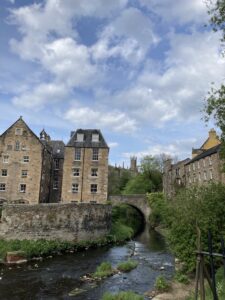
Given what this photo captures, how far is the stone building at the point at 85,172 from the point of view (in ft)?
146

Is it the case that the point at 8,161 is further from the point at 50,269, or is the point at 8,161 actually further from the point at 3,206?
the point at 50,269

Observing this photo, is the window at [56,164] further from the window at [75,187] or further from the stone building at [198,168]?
the stone building at [198,168]

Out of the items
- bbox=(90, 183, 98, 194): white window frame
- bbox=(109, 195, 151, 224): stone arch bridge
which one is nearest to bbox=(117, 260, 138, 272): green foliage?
bbox=(90, 183, 98, 194): white window frame

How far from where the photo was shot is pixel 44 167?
45062 mm

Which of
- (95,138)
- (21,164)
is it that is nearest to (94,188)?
(95,138)

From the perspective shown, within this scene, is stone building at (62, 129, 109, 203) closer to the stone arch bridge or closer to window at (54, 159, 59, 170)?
window at (54, 159, 59, 170)

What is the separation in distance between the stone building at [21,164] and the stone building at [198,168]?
20719 millimetres

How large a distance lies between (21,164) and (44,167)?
10.8ft

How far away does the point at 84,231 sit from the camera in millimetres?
32250

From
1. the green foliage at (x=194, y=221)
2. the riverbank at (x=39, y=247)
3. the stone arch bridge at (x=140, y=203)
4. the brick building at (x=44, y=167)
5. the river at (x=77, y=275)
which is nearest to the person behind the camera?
the green foliage at (x=194, y=221)

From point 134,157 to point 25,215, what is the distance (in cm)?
8329

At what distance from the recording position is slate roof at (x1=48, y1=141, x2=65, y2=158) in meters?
50.8

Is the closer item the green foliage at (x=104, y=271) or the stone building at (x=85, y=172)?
the green foliage at (x=104, y=271)

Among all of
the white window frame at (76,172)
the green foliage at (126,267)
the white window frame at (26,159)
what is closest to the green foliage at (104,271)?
the green foliage at (126,267)
